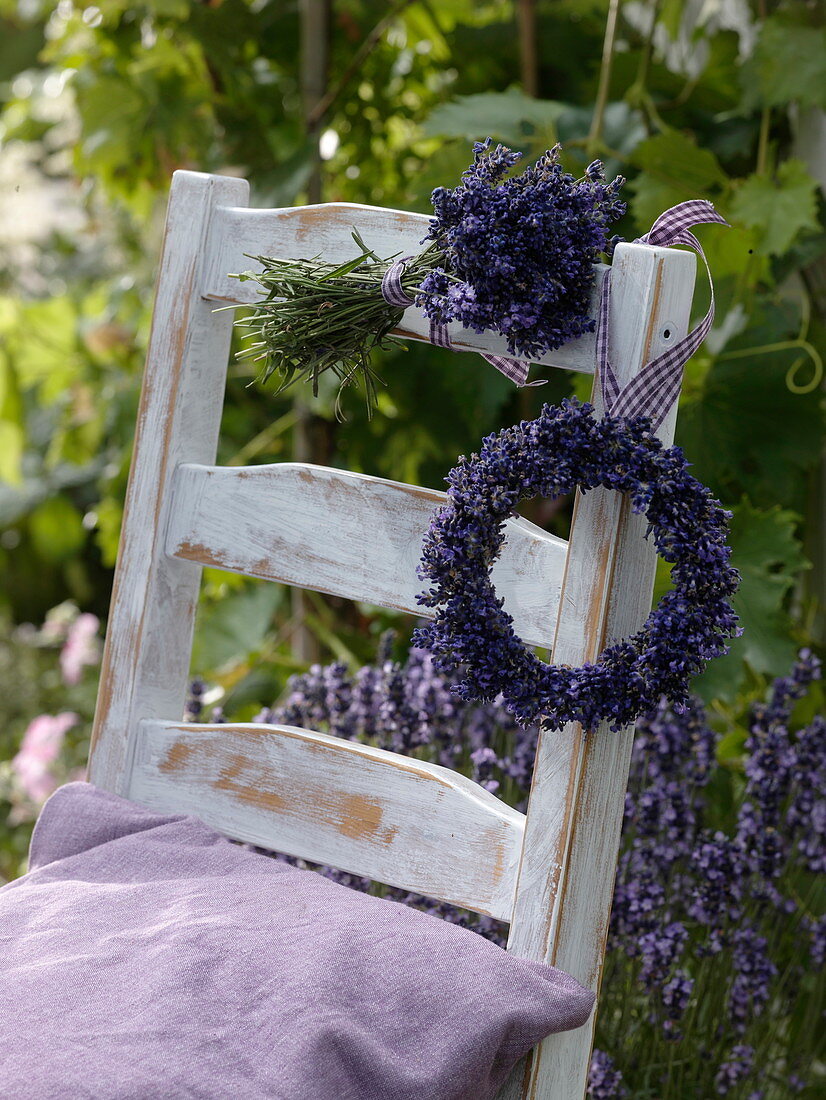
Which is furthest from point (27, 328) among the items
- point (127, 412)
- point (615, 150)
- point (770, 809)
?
point (770, 809)

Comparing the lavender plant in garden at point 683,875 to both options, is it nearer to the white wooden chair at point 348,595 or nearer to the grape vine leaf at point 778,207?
the white wooden chair at point 348,595

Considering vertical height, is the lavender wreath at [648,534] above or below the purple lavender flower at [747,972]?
above

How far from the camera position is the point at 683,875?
3.77 ft

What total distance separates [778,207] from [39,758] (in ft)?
5.46

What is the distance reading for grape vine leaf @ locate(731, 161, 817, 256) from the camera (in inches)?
49.2

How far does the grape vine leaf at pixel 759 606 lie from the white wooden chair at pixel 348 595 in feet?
1.66

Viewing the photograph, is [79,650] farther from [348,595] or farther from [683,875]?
[348,595]

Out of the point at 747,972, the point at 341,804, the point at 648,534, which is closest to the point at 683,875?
the point at 747,972

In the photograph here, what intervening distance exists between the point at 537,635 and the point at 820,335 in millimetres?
857

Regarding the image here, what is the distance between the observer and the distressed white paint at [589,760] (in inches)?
25.7

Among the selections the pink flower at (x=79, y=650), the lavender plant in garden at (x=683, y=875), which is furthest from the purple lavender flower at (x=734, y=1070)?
the pink flower at (x=79, y=650)

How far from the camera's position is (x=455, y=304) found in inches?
26.5

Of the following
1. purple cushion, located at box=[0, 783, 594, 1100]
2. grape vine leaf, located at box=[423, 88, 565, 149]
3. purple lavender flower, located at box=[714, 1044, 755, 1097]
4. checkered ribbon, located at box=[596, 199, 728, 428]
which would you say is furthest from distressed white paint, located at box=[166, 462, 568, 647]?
grape vine leaf, located at box=[423, 88, 565, 149]

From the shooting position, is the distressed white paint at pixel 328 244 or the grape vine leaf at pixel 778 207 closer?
the distressed white paint at pixel 328 244
